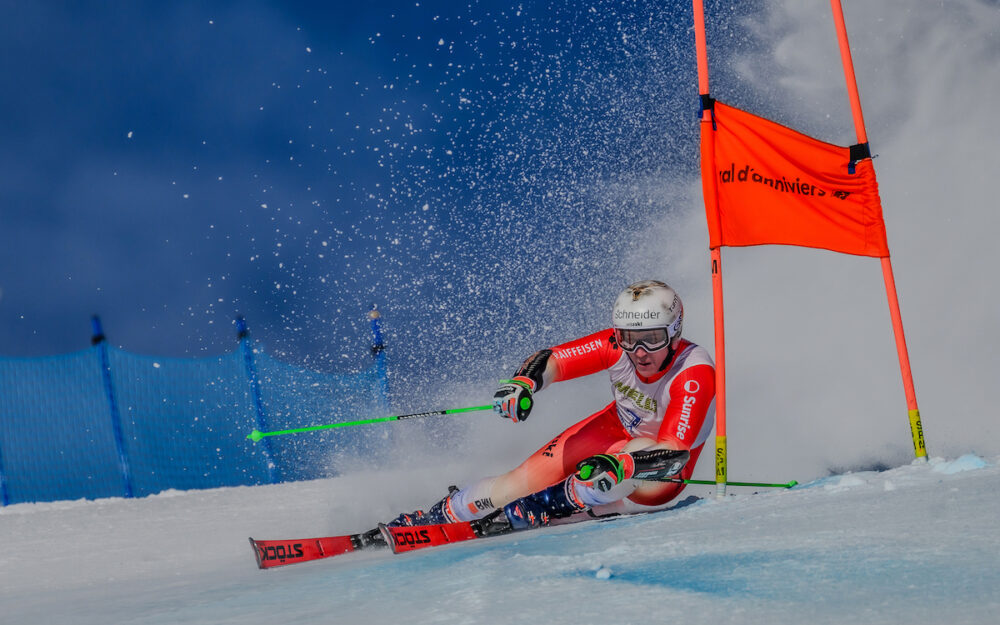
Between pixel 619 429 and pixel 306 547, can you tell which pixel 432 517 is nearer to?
pixel 306 547

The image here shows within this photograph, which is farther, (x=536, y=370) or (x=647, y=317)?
(x=536, y=370)

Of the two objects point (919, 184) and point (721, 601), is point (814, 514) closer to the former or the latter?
point (721, 601)

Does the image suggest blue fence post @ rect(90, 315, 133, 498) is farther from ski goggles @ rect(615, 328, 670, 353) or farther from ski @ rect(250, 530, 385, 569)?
ski goggles @ rect(615, 328, 670, 353)

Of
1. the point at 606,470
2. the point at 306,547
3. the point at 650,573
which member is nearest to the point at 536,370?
the point at 606,470

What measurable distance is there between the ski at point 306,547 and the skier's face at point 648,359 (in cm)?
162

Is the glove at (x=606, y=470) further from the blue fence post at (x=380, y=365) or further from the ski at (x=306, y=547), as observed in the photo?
the blue fence post at (x=380, y=365)

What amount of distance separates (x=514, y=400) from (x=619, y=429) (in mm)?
753

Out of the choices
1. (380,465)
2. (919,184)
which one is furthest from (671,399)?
(919,184)

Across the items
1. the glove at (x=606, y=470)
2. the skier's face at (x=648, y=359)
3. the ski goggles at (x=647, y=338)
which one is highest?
the ski goggles at (x=647, y=338)

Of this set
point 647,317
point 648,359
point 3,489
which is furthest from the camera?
point 3,489

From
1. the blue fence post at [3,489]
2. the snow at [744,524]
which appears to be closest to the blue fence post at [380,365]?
the snow at [744,524]

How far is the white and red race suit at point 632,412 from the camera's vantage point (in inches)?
170

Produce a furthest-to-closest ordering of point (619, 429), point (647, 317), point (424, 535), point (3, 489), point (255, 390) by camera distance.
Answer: point (255, 390)
point (3, 489)
point (619, 429)
point (647, 317)
point (424, 535)

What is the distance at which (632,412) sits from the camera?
475 cm
